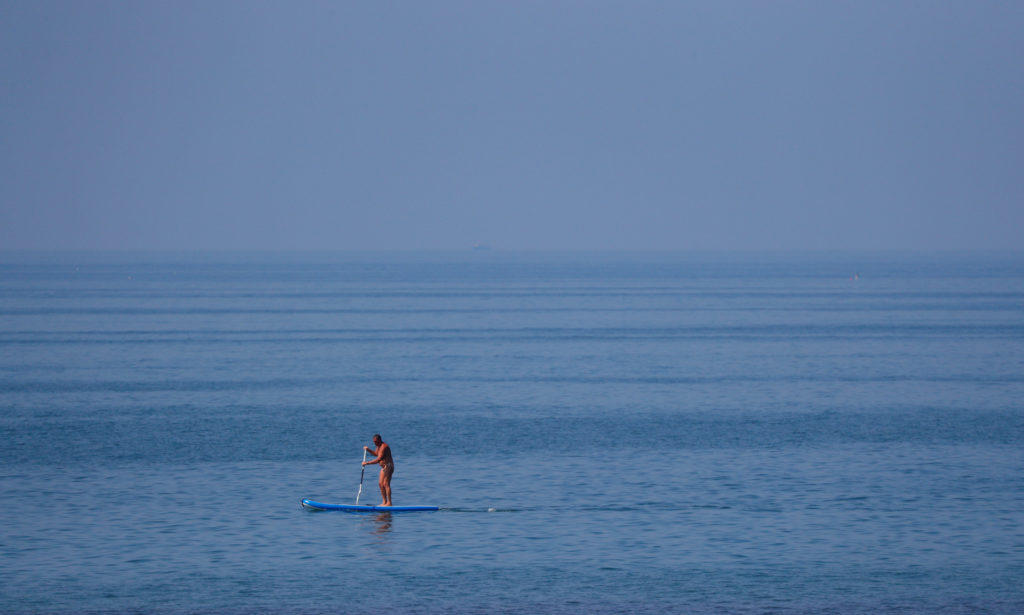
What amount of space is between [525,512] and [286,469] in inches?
409

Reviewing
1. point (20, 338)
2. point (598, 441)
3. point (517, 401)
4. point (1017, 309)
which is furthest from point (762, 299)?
point (598, 441)

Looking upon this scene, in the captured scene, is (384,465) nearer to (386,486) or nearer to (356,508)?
(386,486)

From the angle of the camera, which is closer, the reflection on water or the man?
the reflection on water

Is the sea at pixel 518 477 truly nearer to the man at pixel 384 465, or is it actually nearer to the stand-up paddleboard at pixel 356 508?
the stand-up paddleboard at pixel 356 508

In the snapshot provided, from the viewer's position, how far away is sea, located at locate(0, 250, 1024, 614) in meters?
27.6

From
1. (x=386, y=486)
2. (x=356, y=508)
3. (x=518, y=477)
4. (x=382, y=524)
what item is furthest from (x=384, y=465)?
(x=518, y=477)

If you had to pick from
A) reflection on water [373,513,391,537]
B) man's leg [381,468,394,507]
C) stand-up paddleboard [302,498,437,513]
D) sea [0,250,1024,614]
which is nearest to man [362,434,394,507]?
man's leg [381,468,394,507]

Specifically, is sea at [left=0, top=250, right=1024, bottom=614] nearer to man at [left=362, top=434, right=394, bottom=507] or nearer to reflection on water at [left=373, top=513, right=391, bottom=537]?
reflection on water at [left=373, top=513, right=391, bottom=537]

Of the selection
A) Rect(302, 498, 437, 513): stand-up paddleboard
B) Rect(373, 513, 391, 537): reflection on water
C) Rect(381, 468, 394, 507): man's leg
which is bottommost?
Rect(373, 513, 391, 537): reflection on water

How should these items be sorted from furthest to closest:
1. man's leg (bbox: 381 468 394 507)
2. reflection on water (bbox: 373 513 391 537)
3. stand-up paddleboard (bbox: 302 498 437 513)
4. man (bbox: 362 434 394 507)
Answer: stand-up paddleboard (bbox: 302 498 437 513), man's leg (bbox: 381 468 394 507), man (bbox: 362 434 394 507), reflection on water (bbox: 373 513 391 537)

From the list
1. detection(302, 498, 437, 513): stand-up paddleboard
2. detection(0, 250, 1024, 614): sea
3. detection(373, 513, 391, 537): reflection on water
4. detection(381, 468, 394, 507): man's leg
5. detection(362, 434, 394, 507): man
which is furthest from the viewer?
detection(302, 498, 437, 513): stand-up paddleboard

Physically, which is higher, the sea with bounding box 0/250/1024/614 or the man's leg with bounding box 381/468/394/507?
the man's leg with bounding box 381/468/394/507

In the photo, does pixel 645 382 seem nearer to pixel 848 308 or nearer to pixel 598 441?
pixel 598 441

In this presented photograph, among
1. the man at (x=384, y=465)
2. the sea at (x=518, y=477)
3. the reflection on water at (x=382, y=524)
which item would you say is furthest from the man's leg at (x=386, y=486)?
the sea at (x=518, y=477)
